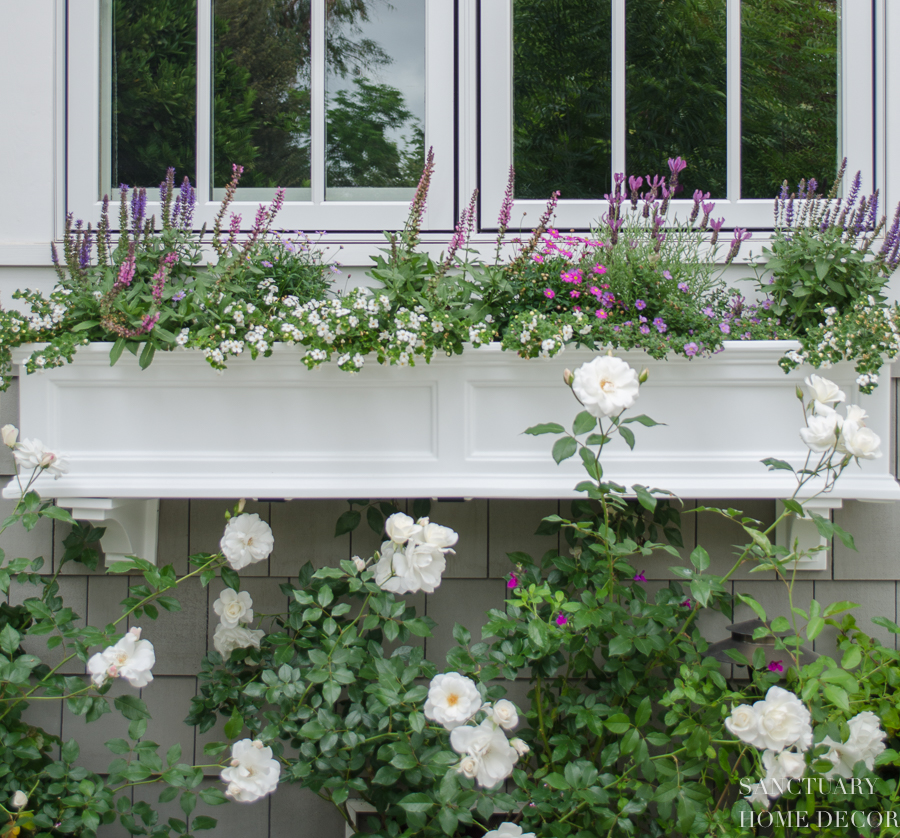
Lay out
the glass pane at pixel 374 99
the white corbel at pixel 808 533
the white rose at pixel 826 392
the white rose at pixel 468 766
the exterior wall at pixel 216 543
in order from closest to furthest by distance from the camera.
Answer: the white rose at pixel 468 766 < the white rose at pixel 826 392 < the white corbel at pixel 808 533 < the exterior wall at pixel 216 543 < the glass pane at pixel 374 99

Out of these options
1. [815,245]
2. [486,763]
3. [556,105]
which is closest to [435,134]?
[556,105]

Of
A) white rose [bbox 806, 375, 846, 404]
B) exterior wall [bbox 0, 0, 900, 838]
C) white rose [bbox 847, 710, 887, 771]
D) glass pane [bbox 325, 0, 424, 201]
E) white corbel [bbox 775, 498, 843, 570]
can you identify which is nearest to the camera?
white rose [bbox 806, 375, 846, 404]

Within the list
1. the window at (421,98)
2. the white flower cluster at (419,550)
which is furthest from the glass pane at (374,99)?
the white flower cluster at (419,550)

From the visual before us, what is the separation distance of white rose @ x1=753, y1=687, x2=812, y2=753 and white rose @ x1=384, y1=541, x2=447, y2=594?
0.69 meters

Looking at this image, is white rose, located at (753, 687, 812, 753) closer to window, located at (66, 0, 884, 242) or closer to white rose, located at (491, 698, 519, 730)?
white rose, located at (491, 698, 519, 730)

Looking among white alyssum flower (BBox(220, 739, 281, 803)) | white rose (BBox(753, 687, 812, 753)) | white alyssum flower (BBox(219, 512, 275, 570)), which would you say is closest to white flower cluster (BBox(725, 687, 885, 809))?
white rose (BBox(753, 687, 812, 753))

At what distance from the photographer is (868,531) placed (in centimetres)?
172

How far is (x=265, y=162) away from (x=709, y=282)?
1245 mm

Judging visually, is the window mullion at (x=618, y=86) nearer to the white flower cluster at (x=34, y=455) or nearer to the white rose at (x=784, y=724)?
the white rose at (x=784, y=724)

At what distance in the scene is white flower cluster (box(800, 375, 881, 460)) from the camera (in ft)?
4.10

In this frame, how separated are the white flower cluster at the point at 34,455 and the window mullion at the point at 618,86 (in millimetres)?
1584

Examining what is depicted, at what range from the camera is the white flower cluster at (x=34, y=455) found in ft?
4.63

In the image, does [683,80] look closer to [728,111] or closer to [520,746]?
[728,111]

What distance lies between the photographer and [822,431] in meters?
1.27
